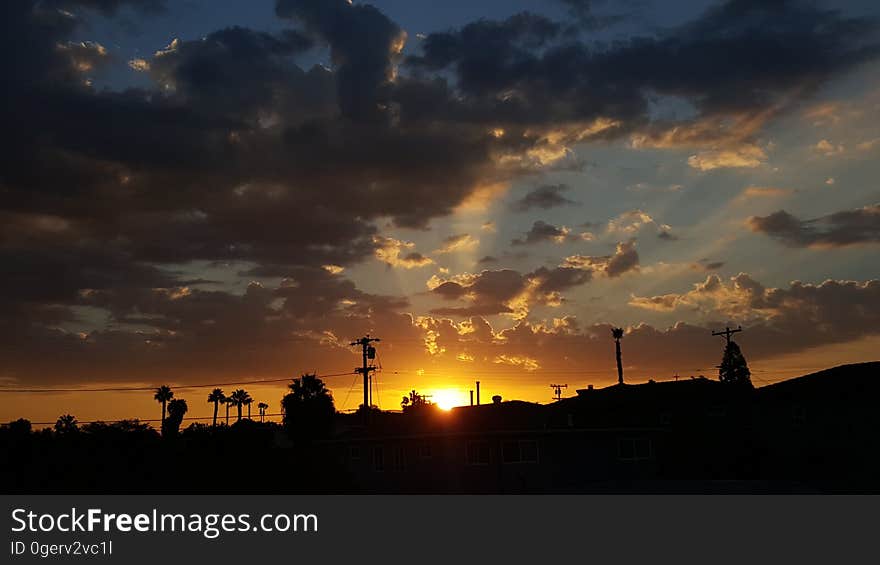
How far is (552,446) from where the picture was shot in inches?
2060

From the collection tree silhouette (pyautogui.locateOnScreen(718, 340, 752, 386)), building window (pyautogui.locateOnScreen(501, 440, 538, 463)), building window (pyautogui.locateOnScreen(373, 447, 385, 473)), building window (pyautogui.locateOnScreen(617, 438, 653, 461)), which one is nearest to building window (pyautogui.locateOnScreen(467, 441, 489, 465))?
building window (pyautogui.locateOnScreen(501, 440, 538, 463))

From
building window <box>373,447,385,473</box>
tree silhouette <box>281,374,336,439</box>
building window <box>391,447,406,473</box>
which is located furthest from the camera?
tree silhouette <box>281,374,336,439</box>

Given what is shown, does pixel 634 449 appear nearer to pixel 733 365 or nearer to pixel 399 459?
pixel 399 459

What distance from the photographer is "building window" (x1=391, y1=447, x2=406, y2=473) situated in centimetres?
5792

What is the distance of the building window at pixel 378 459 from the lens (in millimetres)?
59781

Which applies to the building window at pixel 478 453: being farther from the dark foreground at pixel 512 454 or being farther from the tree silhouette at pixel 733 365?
the tree silhouette at pixel 733 365

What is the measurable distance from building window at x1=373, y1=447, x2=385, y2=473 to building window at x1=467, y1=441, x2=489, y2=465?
8.49 m

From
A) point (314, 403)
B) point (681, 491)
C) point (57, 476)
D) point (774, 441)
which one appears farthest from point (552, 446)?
point (314, 403)

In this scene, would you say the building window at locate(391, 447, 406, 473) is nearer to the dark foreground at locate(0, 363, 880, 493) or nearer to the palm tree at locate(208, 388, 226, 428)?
the dark foreground at locate(0, 363, 880, 493)

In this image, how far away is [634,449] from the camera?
55562 millimetres

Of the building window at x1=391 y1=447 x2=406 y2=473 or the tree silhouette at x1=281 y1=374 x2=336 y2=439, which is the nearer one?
Result: the building window at x1=391 y1=447 x2=406 y2=473

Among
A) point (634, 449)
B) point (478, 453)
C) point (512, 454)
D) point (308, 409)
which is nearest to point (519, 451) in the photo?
point (512, 454)

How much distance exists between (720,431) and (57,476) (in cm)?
4775
